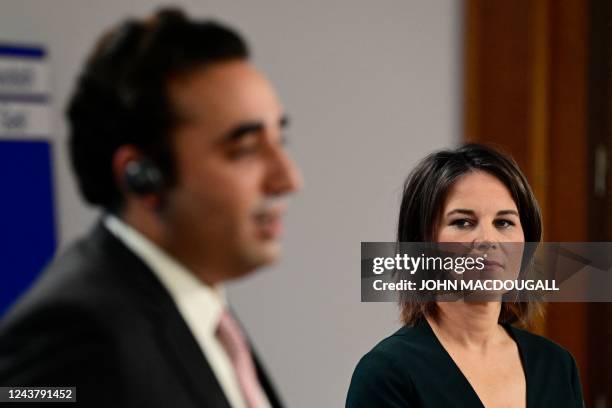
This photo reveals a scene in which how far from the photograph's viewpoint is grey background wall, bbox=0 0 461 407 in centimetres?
178

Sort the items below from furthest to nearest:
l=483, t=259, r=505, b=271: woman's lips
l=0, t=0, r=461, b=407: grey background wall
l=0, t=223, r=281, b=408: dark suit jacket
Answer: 1. l=0, t=0, r=461, b=407: grey background wall
2. l=483, t=259, r=505, b=271: woman's lips
3. l=0, t=223, r=281, b=408: dark suit jacket

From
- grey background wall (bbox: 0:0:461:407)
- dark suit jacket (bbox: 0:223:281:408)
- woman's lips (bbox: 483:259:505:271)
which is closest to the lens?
dark suit jacket (bbox: 0:223:281:408)

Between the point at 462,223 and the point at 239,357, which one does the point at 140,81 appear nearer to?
the point at 239,357

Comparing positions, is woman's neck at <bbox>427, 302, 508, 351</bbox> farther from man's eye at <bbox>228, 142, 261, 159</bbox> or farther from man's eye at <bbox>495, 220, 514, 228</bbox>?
man's eye at <bbox>228, 142, 261, 159</bbox>

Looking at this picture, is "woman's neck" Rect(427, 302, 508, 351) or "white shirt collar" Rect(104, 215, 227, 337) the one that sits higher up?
"white shirt collar" Rect(104, 215, 227, 337)

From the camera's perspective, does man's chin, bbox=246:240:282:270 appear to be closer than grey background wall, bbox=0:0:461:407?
Yes

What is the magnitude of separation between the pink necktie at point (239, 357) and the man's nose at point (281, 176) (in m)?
0.13

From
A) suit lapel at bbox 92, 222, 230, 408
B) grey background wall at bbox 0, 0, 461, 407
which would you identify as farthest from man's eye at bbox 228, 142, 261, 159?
grey background wall at bbox 0, 0, 461, 407

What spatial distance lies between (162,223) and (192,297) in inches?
2.5

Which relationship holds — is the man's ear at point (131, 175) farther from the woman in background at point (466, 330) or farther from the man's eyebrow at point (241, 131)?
the woman in background at point (466, 330)

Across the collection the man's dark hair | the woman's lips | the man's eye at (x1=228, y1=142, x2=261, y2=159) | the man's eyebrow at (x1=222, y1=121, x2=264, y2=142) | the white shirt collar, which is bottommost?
the woman's lips

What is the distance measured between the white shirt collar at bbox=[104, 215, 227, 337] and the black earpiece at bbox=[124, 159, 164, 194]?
0.14 feet

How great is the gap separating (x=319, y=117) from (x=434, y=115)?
15.5 inches

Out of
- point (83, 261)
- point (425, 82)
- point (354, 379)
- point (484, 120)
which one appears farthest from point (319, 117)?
point (83, 261)
